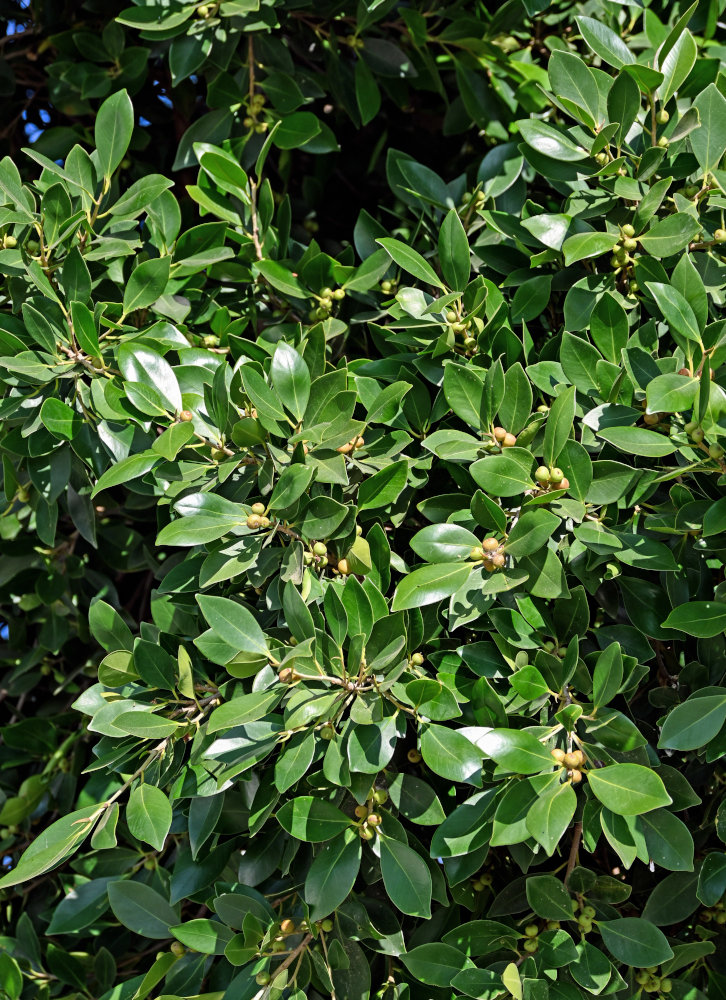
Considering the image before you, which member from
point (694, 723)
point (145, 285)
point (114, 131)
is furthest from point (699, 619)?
point (114, 131)

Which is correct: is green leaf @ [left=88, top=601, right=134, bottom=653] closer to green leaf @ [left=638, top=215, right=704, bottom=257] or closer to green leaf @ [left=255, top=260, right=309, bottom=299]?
green leaf @ [left=255, top=260, right=309, bottom=299]

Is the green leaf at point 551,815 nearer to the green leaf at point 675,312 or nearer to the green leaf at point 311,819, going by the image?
the green leaf at point 311,819

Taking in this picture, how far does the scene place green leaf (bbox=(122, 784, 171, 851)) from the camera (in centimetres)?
106

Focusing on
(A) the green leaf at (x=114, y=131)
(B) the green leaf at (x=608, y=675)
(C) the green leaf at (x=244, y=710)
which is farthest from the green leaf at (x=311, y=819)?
(A) the green leaf at (x=114, y=131)


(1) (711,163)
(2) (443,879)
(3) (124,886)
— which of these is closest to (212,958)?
(3) (124,886)

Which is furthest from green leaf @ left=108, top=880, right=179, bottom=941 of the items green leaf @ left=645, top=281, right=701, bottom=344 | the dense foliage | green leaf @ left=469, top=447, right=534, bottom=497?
green leaf @ left=645, top=281, right=701, bottom=344

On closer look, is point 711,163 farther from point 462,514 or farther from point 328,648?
point 328,648

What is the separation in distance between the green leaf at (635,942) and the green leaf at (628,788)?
19 centimetres

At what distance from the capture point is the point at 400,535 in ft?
4.53

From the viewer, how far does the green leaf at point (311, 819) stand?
3.42ft

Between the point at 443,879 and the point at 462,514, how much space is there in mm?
439

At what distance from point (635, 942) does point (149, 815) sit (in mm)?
562

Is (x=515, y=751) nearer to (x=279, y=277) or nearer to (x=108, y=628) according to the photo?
(x=108, y=628)

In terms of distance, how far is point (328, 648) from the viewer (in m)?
1.02
